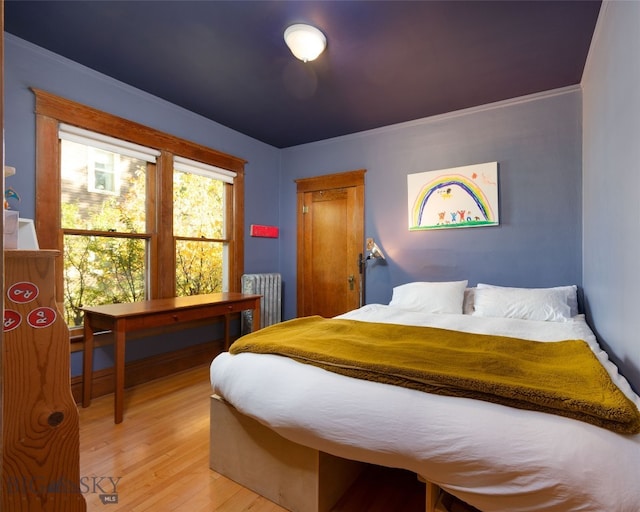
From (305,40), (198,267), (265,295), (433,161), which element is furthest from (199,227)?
(433,161)

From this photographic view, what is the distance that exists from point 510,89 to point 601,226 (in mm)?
1409

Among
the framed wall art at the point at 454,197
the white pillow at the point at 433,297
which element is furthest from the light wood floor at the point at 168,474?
the framed wall art at the point at 454,197

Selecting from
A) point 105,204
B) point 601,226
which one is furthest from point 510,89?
point 105,204

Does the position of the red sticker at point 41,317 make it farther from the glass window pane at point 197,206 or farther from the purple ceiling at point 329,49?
the glass window pane at point 197,206

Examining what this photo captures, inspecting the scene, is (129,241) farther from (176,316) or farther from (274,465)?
(274,465)

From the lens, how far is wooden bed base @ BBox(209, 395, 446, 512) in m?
1.35

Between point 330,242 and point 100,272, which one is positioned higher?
point 330,242

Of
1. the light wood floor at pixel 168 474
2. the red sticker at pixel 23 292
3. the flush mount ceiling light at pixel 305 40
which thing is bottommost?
the light wood floor at pixel 168 474

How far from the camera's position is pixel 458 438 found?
101 centimetres

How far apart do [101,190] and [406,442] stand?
2.75m

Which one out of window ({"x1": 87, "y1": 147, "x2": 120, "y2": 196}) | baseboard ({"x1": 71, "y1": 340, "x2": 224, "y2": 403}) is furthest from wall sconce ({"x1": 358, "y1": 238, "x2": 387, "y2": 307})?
window ({"x1": 87, "y1": 147, "x2": 120, "y2": 196})

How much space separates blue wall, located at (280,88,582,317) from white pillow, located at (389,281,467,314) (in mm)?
417

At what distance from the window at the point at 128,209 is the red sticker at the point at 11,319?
156cm

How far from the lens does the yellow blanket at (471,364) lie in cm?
100
